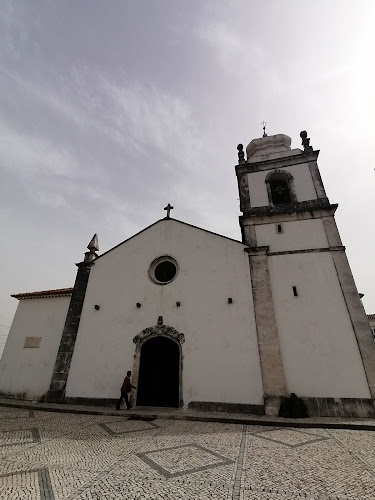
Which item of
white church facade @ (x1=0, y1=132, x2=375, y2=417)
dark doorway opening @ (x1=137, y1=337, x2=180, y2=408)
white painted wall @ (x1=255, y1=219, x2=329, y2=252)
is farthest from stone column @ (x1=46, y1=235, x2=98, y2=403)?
white painted wall @ (x1=255, y1=219, x2=329, y2=252)

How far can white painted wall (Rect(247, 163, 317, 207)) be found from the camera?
11414mm

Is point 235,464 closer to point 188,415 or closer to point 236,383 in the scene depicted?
point 188,415

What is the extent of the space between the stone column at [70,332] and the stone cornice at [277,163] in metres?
8.38

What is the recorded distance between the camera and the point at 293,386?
7.97 metres

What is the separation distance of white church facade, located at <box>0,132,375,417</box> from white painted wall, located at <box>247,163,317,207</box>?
0.19ft

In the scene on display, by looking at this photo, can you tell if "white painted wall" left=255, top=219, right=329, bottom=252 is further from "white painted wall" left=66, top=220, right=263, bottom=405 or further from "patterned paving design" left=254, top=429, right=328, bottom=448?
"patterned paving design" left=254, top=429, right=328, bottom=448

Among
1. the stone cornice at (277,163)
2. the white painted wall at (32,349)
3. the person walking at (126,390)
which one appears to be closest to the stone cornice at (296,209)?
the stone cornice at (277,163)

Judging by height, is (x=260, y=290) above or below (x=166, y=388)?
above

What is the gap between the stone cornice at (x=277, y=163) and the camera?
12180 mm

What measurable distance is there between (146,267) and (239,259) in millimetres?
4076

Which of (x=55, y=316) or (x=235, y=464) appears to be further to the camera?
(x=55, y=316)

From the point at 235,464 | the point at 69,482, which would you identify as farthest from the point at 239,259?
the point at 69,482

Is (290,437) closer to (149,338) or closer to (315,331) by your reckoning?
(315,331)

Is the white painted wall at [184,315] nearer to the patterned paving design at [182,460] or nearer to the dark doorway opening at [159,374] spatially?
the dark doorway opening at [159,374]
